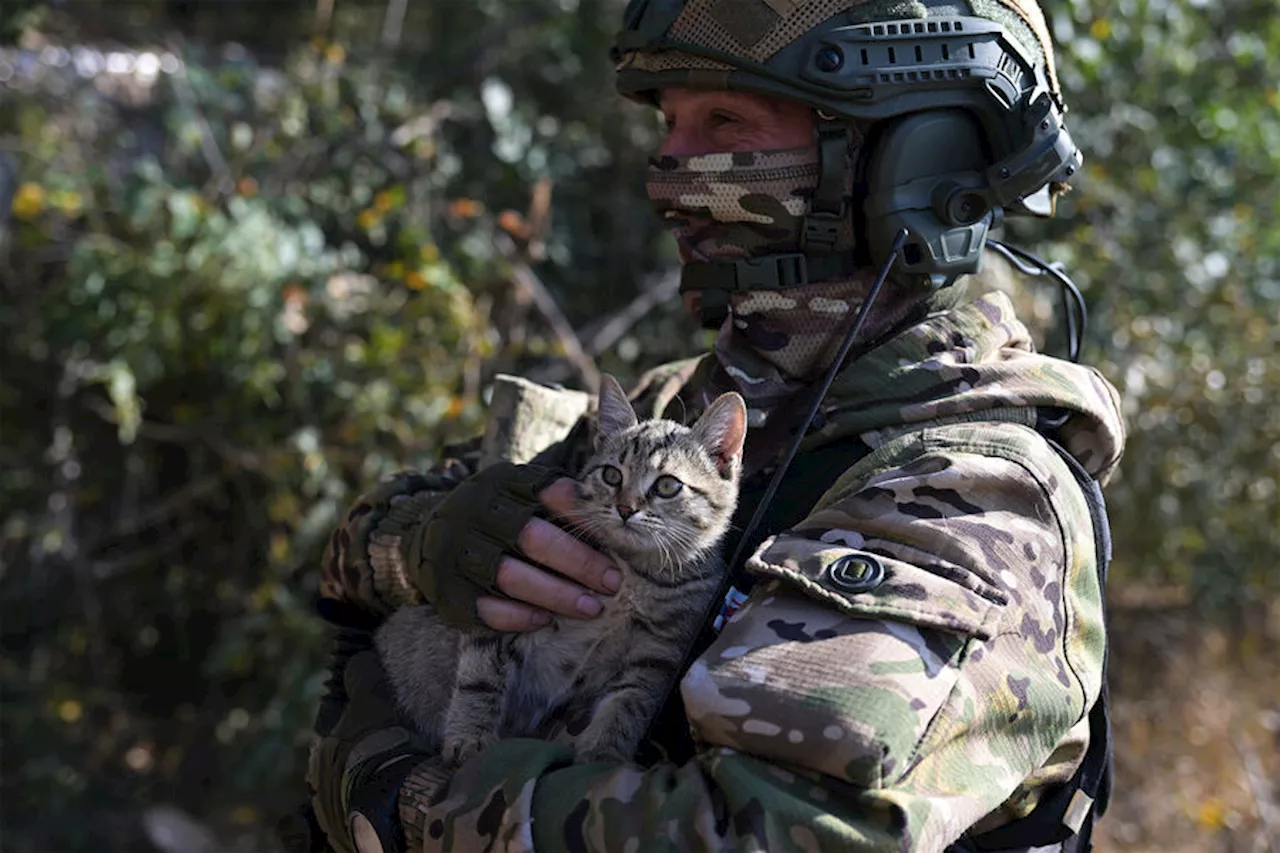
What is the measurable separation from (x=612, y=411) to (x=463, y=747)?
76 centimetres

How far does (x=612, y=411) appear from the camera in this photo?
2588mm

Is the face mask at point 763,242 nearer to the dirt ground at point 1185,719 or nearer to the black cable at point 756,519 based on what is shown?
the black cable at point 756,519

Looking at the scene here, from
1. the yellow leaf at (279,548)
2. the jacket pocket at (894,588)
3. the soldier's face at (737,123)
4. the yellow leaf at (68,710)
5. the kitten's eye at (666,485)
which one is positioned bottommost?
the yellow leaf at (68,710)

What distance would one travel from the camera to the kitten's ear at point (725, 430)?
236cm

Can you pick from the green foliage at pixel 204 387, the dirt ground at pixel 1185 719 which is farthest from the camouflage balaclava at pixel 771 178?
the dirt ground at pixel 1185 719

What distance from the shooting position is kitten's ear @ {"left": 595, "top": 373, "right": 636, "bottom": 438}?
101 inches

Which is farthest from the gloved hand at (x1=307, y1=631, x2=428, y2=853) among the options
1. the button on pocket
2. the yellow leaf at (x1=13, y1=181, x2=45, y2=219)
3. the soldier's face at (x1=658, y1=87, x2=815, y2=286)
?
the yellow leaf at (x1=13, y1=181, x2=45, y2=219)

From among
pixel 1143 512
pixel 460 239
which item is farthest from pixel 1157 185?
pixel 460 239

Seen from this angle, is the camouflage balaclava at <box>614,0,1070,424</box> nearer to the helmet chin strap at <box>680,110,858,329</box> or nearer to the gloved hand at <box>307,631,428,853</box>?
the helmet chin strap at <box>680,110,858,329</box>

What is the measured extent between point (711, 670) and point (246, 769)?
413cm

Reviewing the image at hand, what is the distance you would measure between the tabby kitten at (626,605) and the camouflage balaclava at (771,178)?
8.4 inches

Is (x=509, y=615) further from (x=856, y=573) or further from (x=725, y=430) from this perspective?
(x=856, y=573)

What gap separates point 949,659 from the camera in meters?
1.77

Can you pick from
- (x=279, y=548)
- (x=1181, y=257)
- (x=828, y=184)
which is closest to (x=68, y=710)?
(x=279, y=548)
